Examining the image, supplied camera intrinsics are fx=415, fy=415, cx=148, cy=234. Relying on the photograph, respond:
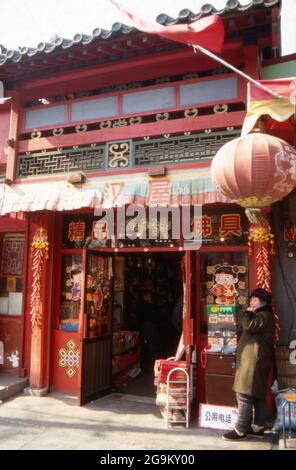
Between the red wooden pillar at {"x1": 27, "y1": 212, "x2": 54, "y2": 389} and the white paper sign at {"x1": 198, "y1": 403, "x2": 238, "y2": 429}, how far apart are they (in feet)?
9.78

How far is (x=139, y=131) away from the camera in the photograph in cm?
670

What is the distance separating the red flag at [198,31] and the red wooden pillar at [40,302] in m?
3.59

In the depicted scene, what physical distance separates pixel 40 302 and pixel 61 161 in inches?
97.9

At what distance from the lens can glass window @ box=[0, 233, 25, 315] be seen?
812 cm

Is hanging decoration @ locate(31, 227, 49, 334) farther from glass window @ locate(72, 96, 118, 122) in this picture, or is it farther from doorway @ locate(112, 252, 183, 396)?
glass window @ locate(72, 96, 118, 122)

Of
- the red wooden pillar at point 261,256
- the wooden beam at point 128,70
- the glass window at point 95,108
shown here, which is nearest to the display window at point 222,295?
the red wooden pillar at point 261,256

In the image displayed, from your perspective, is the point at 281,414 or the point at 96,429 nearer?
the point at 281,414

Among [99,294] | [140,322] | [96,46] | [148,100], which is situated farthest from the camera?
[140,322]

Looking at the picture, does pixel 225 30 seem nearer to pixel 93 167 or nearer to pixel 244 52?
pixel 244 52

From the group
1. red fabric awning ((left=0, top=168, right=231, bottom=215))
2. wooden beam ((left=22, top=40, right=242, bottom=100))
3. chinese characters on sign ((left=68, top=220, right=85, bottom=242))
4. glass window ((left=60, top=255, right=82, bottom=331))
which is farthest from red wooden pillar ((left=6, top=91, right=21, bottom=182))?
glass window ((left=60, top=255, right=82, bottom=331))

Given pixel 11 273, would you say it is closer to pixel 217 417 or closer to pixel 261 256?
pixel 217 417

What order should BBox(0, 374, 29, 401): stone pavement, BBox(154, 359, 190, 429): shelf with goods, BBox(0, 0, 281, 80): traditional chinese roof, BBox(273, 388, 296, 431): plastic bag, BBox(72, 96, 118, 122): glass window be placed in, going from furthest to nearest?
BBox(72, 96, 118, 122): glass window < BBox(0, 374, 29, 401): stone pavement < BBox(154, 359, 190, 429): shelf with goods < BBox(0, 0, 281, 80): traditional chinese roof < BBox(273, 388, 296, 431): plastic bag

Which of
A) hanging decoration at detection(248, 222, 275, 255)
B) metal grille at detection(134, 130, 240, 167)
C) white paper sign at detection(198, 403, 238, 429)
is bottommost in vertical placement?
white paper sign at detection(198, 403, 238, 429)

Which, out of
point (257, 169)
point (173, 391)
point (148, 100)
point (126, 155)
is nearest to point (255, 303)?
point (173, 391)
